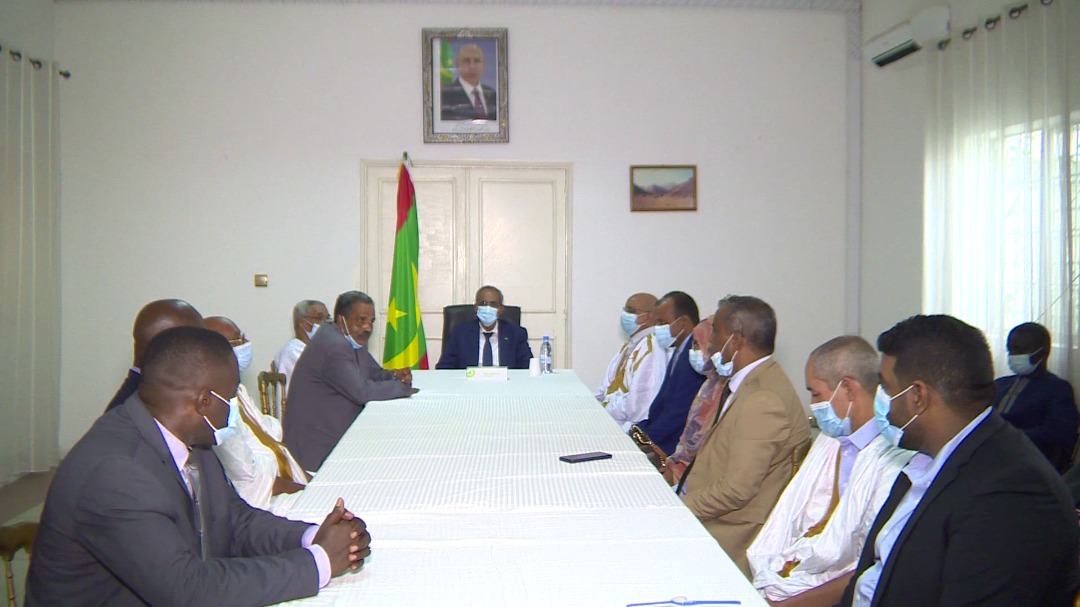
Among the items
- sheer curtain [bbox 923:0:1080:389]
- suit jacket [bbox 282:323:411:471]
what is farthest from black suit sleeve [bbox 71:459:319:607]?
sheer curtain [bbox 923:0:1080:389]

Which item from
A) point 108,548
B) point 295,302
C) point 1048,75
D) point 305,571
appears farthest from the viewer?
point 295,302

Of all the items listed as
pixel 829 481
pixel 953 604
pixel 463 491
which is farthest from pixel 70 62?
pixel 953 604

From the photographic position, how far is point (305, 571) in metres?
1.57

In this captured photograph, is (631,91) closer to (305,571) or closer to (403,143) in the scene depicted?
(403,143)

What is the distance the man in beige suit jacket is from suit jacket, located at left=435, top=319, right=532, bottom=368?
291 centimetres

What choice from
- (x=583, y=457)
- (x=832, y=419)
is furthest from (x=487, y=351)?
(x=832, y=419)

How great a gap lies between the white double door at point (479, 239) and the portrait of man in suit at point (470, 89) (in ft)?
1.36

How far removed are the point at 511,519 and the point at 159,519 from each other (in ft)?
2.73

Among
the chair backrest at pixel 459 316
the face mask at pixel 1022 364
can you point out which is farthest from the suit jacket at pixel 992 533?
the chair backrest at pixel 459 316

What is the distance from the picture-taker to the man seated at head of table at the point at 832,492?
6.69 feet

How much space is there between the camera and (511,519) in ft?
6.63

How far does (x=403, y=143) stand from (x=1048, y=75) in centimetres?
443

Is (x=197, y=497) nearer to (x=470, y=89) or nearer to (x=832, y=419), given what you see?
(x=832, y=419)

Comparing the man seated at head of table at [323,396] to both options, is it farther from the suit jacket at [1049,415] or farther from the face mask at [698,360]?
the suit jacket at [1049,415]
